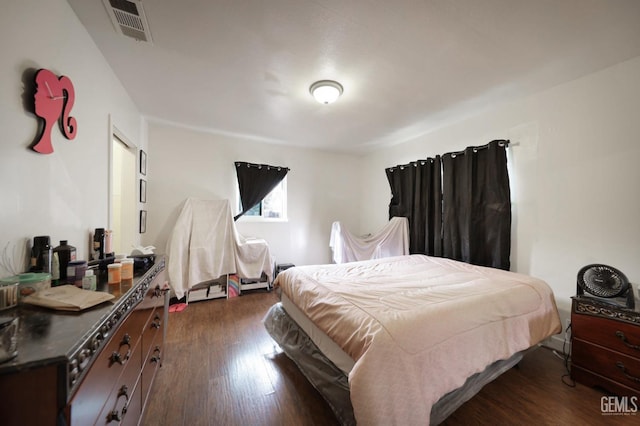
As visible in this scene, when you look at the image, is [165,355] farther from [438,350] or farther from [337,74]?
[337,74]

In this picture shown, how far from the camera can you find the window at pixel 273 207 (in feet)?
13.2

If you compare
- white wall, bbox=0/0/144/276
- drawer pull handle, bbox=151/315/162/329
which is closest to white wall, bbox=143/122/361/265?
white wall, bbox=0/0/144/276

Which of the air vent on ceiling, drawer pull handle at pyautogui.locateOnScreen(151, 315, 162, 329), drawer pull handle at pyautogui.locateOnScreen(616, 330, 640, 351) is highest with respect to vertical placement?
the air vent on ceiling

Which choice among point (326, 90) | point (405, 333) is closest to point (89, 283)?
point (405, 333)

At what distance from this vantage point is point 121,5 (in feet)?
4.56

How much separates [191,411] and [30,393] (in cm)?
126

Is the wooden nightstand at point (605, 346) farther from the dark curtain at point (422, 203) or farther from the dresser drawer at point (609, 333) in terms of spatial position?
the dark curtain at point (422, 203)

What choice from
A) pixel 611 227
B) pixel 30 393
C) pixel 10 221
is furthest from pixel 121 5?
pixel 611 227

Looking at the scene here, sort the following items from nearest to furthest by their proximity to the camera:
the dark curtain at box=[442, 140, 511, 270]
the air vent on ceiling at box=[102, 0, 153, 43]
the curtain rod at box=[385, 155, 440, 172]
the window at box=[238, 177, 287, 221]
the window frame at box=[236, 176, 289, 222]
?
the air vent on ceiling at box=[102, 0, 153, 43]
the dark curtain at box=[442, 140, 511, 270]
the curtain rod at box=[385, 155, 440, 172]
the window frame at box=[236, 176, 289, 222]
the window at box=[238, 177, 287, 221]

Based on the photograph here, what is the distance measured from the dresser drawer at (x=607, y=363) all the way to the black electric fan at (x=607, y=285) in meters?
0.36

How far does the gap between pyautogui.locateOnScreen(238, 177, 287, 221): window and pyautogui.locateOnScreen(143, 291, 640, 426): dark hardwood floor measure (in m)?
2.10

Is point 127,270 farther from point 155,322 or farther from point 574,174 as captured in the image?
point 574,174

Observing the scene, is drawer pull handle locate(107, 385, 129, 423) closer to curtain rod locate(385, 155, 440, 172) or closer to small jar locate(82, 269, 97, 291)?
small jar locate(82, 269, 97, 291)

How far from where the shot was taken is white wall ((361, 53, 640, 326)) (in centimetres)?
188
